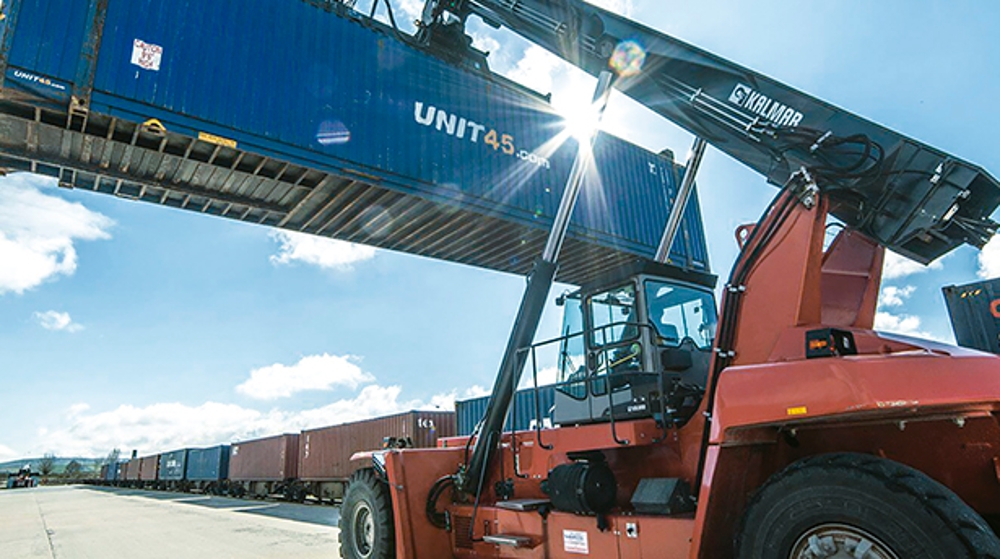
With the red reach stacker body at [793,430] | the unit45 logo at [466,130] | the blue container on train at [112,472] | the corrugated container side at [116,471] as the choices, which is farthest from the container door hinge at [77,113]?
the blue container on train at [112,472]

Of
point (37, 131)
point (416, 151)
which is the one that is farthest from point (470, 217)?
point (37, 131)

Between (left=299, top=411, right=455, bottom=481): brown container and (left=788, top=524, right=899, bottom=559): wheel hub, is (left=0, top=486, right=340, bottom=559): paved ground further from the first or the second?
(left=788, top=524, right=899, bottom=559): wheel hub

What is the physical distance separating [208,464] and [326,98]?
29.7 m

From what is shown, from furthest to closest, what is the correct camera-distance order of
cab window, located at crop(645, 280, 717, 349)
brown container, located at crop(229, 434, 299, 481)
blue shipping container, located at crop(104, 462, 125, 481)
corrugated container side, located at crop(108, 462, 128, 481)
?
1. blue shipping container, located at crop(104, 462, 125, 481)
2. corrugated container side, located at crop(108, 462, 128, 481)
3. brown container, located at crop(229, 434, 299, 481)
4. cab window, located at crop(645, 280, 717, 349)

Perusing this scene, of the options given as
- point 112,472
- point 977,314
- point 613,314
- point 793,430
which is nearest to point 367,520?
point 613,314

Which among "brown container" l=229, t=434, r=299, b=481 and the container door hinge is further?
"brown container" l=229, t=434, r=299, b=481

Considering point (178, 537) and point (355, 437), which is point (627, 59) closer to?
point (178, 537)

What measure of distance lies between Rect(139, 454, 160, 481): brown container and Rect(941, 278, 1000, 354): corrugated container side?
156 feet

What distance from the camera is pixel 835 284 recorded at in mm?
3922

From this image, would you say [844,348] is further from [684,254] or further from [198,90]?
[684,254]

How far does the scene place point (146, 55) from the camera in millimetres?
7473

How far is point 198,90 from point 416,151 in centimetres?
297

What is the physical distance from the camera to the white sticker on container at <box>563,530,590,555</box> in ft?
13.5

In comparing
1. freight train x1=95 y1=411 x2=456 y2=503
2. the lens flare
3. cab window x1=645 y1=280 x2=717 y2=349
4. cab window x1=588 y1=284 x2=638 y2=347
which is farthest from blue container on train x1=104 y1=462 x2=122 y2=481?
cab window x1=645 y1=280 x2=717 y2=349
